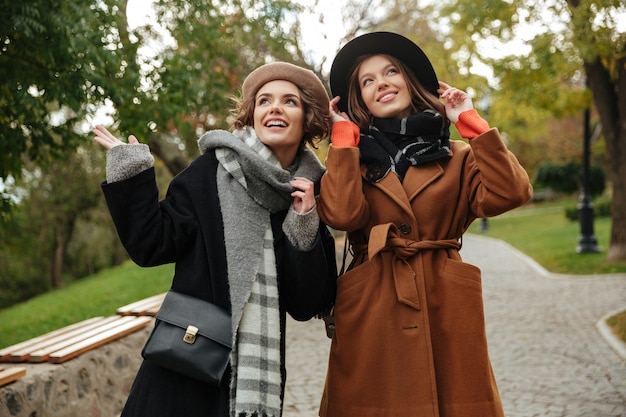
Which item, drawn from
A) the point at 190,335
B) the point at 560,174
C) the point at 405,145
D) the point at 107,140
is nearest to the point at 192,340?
the point at 190,335

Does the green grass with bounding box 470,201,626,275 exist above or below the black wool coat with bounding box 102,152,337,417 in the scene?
above

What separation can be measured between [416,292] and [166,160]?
7.97 m

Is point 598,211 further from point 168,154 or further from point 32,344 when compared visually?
point 32,344

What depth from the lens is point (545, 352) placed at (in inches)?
264

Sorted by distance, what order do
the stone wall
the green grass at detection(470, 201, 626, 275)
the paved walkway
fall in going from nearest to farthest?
the stone wall, the paved walkway, the green grass at detection(470, 201, 626, 275)

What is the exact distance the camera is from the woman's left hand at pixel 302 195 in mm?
2496

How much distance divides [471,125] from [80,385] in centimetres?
330

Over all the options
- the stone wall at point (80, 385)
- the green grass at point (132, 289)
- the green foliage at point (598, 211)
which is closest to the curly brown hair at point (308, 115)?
the stone wall at point (80, 385)

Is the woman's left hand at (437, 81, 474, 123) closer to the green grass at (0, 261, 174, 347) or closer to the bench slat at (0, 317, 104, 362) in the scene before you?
the bench slat at (0, 317, 104, 362)

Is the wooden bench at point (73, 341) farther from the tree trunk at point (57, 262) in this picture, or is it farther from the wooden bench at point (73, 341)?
the tree trunk at point (57, 262)

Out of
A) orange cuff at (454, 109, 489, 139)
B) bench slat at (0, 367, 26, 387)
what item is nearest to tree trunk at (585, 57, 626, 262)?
orange cuff at (454, 109, 489, 139)

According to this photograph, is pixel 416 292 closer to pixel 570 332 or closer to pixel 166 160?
Result: pixel 570 332

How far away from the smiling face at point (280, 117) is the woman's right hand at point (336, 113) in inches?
5.5

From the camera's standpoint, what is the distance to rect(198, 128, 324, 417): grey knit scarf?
2.35m
